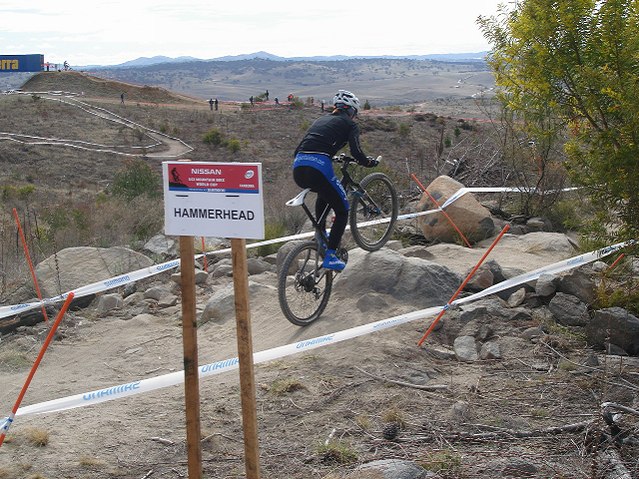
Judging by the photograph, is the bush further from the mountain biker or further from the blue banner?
the blue banner

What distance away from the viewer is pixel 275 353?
6.32 meters

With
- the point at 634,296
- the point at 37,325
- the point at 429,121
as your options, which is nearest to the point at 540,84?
the point at 634,296

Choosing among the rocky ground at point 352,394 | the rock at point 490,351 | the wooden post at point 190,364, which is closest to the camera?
the wooden post at point 190,364

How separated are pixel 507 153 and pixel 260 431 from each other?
8.33 metres

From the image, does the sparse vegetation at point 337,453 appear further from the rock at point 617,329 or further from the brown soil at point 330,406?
the rock at point 617,329

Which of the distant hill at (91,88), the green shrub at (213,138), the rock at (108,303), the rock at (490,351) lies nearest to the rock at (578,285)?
the rock at (490,351)

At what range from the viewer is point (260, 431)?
17.9 feet

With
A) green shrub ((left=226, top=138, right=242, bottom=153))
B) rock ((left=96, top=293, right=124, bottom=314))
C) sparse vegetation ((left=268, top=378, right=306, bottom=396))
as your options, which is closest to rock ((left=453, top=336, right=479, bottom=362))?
sparse vegetation ((left=268, top=378, right=306, bottom=396))

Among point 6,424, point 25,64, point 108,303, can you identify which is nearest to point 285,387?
point 6,424

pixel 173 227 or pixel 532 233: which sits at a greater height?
pixel 173 227

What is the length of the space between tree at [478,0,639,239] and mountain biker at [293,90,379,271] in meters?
1.72

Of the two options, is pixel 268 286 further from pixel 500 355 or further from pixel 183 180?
pixel 183 180

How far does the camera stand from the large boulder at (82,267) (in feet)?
30.8

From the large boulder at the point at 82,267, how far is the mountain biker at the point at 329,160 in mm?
3245
